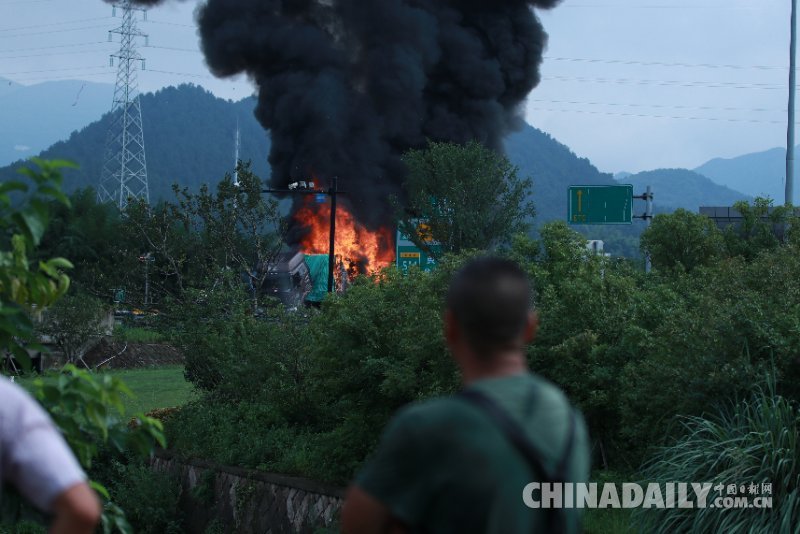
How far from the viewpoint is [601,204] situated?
1023 inches

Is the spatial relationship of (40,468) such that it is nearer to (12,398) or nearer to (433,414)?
(12,398)

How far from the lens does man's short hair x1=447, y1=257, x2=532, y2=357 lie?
239cm

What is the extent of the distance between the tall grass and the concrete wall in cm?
359

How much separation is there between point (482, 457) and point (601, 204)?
80.4 ft

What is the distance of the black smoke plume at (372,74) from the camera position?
4541cm

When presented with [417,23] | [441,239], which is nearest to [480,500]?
[441,239]

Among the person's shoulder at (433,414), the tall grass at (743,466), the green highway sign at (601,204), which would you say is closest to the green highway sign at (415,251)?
the green highway sign at (601,204)

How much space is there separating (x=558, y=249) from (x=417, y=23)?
38239mm

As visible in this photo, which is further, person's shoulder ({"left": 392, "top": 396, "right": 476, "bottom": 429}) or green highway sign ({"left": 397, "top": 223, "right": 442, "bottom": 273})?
green highway sign ({"left": 397, "top": 223, "right": 442, "bottom": 273})

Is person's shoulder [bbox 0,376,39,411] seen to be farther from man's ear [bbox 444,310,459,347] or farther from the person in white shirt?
man's ear [bbox 444,310,459,347]

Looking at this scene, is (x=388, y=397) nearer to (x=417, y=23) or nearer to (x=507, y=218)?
(x=507, y=218)

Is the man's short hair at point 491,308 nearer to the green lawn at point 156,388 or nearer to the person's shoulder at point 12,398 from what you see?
the person's shoulder at point 12,398

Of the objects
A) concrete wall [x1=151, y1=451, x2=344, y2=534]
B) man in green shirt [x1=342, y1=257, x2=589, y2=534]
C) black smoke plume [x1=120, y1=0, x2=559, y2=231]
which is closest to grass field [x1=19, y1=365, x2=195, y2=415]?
concrete wall [x1=151, y1=451, x2=344, y2=534]

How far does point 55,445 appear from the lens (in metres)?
2.33
